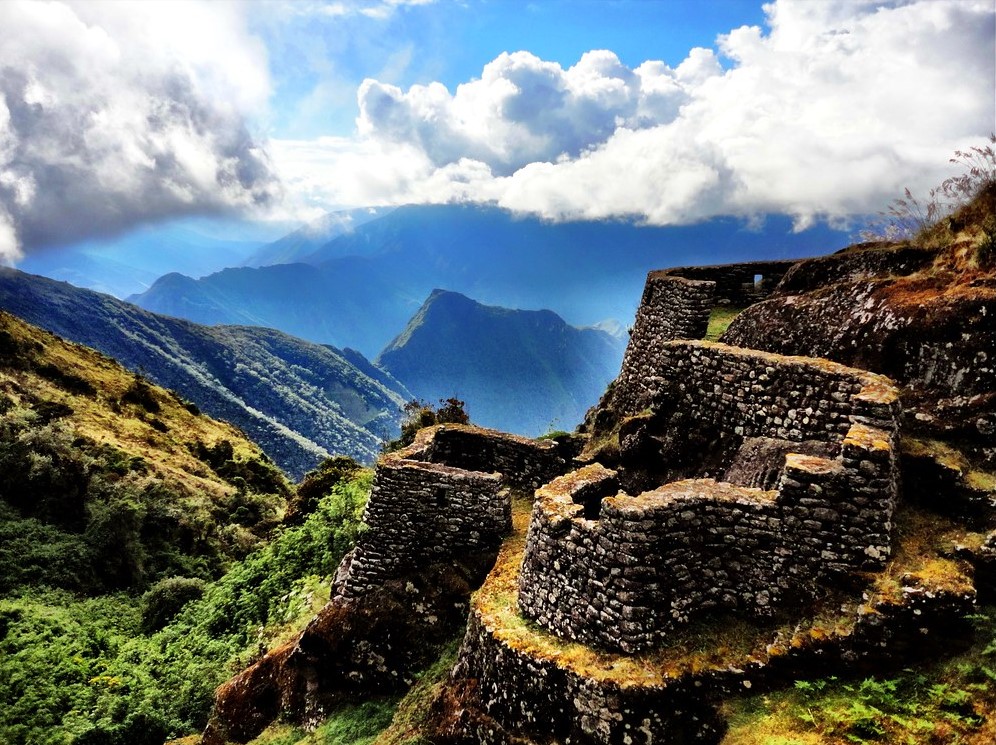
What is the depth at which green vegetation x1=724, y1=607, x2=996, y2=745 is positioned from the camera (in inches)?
194

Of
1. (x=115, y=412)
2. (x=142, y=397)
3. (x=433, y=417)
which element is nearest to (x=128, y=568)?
(x=433, y=417)

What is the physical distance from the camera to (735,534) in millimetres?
6891

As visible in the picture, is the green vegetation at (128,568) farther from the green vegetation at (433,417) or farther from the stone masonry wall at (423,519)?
the green vegetation at (433,417)

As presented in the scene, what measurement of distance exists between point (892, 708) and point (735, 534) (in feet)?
6.81

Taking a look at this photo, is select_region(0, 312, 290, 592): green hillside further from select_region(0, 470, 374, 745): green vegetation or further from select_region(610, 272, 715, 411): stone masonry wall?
select_region(610, 272, 715, 411): stone masonry wall

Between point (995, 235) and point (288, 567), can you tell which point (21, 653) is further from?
point (995, 235)

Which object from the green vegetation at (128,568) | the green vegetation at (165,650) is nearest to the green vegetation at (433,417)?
the green vegetation at (128,568)

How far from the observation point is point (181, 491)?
39688 millimetres

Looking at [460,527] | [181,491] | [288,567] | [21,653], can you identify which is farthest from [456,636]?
[181,491]

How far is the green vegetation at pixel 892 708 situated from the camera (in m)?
4.94

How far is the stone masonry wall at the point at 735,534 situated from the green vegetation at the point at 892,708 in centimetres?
103

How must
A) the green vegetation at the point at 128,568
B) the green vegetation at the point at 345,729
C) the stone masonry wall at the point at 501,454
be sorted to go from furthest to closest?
the green vegetation at the point at 128,568 < the stone masonry wall at the point at 501,454 < the green vegetation at the point at 345,729

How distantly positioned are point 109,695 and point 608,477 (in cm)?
1419

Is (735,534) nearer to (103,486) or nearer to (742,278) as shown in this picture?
(742,278)
